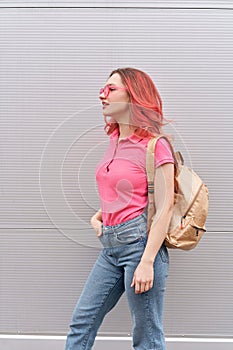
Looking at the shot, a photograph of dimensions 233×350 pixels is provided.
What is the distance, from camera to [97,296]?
225 centimetres

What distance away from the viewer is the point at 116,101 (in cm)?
221

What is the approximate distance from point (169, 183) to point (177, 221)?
202 millimetres

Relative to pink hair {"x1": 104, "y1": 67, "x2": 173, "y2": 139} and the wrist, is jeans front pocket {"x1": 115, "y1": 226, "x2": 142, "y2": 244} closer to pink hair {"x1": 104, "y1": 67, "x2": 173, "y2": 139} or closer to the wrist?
the wrist

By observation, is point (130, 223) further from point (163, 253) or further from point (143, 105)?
point (143, 105)

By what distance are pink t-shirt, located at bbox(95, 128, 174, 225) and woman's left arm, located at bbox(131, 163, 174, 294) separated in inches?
2.2

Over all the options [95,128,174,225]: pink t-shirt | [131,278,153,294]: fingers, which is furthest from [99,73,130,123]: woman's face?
[131,278,153,294]: fingers

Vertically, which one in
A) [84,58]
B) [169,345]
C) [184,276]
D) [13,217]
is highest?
[84,58]

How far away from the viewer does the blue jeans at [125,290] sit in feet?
6.98

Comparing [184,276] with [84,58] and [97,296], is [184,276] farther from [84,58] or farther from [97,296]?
[84,58]

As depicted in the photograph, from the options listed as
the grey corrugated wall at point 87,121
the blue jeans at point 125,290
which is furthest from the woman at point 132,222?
the grey corrugated wall at point 87,121

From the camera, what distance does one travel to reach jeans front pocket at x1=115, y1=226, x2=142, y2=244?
2115 millimetres

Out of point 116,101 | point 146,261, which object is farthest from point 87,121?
point 146,261

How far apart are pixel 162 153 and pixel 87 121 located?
0.78m

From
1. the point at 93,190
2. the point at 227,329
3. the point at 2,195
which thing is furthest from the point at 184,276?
the point at 2,195
